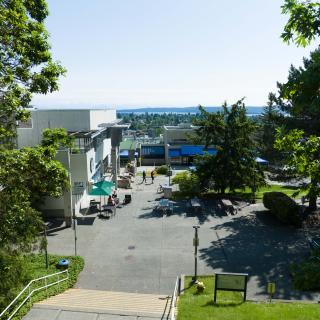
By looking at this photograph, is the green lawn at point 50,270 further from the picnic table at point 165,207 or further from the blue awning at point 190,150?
the blue awning at point 190,150

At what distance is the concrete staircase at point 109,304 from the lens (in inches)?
436

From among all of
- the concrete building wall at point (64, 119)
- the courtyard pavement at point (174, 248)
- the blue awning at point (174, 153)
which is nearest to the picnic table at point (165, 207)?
the courtyard pavement at point (174, 248)

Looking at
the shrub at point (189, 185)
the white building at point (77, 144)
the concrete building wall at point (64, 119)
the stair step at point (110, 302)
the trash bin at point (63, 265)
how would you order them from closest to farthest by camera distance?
the stair step at point (110, 302)
the trash bin at point (63, 265)
the white building at point (77, 144)
the shrub at point (189, 185)
the concrete building wall at point (64, 119)

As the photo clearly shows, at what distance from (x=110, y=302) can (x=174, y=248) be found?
7602mm

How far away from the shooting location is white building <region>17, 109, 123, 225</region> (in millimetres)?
24656

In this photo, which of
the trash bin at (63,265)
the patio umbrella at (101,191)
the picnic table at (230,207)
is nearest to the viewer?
the trash bin at (63,265)

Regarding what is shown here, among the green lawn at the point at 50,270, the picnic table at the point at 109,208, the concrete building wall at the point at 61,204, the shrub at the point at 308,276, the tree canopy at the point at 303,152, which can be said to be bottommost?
the green lawn at the point at 50,270

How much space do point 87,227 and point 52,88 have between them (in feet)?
47.3

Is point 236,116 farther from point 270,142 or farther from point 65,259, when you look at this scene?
point 65,259

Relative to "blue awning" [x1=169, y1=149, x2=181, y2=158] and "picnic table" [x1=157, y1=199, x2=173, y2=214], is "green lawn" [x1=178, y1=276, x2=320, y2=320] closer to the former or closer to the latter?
"picnic table" [x1=157, y1=199, x2=173, y2=214]

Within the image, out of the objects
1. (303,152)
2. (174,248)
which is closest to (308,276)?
(303,152)

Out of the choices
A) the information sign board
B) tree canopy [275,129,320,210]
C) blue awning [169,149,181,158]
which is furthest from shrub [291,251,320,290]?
blue awning [169,149,181,158]

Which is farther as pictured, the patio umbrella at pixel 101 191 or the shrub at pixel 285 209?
the patio umbrella at pixel 101 191

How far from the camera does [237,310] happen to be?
480 inches
